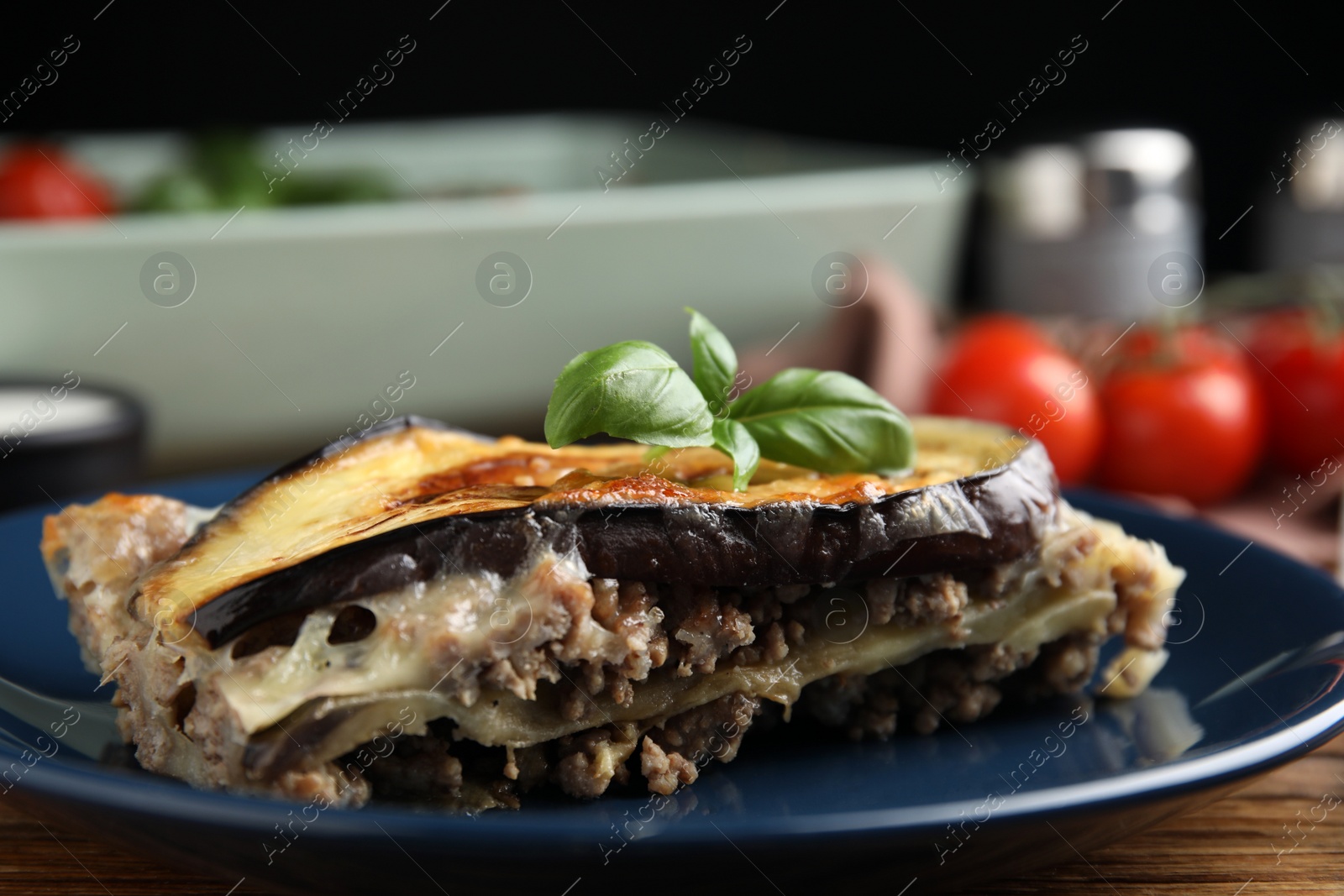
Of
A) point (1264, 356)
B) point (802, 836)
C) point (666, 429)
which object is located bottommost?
point (1264, 356)

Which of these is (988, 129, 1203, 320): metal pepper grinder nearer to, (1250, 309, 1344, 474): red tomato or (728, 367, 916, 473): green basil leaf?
(1250, 309, 1344, 474): red tomato

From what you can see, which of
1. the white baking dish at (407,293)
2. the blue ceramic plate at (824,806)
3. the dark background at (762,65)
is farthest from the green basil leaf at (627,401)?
the dark background at (762,65)

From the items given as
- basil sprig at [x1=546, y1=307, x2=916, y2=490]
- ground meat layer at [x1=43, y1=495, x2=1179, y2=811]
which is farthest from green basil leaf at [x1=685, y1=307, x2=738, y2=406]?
ground meat layer at [x1=43, y1=495, x2=1179, y2=811]

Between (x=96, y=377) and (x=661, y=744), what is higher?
(x=96, y=377)

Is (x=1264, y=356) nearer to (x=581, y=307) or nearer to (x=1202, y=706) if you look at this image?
(x=581, y=307)

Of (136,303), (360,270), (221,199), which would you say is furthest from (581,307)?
(221,199)

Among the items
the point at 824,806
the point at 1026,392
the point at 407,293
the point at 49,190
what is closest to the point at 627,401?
the point at 824,806

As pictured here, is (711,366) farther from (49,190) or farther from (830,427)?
(49,190)

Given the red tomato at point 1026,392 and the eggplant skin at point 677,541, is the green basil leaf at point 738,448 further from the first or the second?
the red tomato at point 1026,392
